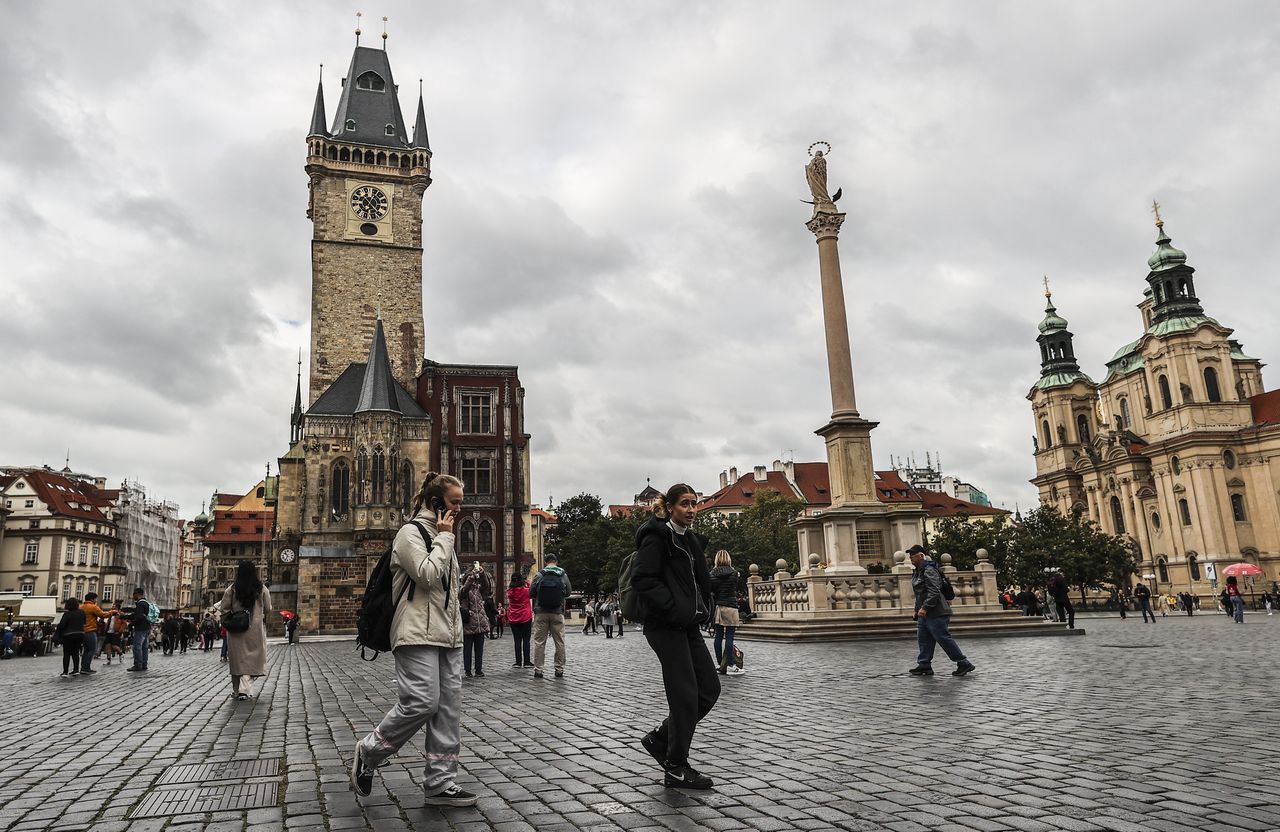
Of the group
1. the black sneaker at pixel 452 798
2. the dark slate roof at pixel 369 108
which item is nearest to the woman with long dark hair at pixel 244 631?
the black sneaker at pixel 452 798

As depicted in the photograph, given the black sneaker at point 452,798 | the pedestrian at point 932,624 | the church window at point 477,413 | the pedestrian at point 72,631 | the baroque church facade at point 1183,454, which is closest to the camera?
the black sneaker at point 452,798

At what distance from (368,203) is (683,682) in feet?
177

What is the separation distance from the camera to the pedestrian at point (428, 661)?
4797 millimetres

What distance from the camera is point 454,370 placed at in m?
50.5

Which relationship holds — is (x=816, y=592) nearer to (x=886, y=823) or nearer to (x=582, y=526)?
(x=886, y=823)

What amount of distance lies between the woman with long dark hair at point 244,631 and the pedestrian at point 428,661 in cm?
693

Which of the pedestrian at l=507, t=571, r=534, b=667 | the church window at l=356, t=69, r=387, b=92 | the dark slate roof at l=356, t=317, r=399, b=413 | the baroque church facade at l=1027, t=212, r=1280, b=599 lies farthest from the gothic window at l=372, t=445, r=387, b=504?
the baroque church facade at l=1027, t=212, r=1280, b=599

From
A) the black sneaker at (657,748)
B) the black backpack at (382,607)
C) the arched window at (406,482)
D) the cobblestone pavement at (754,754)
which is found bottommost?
the cobblestone pavement at (754,754)

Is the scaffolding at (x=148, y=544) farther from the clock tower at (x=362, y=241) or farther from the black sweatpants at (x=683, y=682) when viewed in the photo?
the black sweatpants at (x=683, y=682)

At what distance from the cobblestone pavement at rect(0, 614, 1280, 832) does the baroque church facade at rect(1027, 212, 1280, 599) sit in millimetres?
63243

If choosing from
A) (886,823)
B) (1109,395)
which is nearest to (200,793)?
(886,823)

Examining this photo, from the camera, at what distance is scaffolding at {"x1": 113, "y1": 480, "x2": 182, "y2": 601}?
9150 cm

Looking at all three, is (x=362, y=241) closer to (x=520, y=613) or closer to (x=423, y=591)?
(x=520, y=613)

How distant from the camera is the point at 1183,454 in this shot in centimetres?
6688
